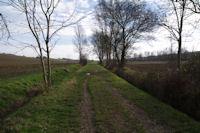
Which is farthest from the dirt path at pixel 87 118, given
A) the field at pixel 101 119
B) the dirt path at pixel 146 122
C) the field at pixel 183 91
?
the field at pixel 183 91

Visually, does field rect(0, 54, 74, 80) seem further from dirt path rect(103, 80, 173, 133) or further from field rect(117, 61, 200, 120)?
field rect(117, 61, 200, 120)

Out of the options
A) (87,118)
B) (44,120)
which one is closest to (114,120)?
(87,118)

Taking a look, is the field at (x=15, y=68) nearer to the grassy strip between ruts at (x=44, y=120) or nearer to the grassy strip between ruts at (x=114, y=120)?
the grassy strip between ruts at (x=44, y=120)

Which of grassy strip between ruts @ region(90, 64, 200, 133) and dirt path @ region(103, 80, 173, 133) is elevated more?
grassy strip between ruts @ region(90, 64, 200, 133)

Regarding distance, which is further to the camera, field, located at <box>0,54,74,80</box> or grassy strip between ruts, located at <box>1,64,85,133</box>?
field, located at <box>0,54,74,80</box>

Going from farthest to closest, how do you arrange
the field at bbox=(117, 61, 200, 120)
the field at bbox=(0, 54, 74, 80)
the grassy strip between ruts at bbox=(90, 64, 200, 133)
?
the field at bbox=(0, 54, 74, 80) < the field at bbox=(117, 61, 200, 120) < the grassy strip between ruts at bbox=(90, 64, 200, 133)

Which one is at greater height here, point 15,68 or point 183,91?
point 15,68

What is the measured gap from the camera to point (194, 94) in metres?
5.88

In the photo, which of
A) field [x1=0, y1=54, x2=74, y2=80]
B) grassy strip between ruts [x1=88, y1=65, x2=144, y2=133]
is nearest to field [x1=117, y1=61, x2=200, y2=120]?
grassy strip between ruts [x1=88, y1=65, x2=144, y2=133]

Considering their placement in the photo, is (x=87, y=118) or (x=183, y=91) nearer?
(x=87, y=118)

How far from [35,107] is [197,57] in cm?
987

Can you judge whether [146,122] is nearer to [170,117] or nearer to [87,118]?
[170,117]

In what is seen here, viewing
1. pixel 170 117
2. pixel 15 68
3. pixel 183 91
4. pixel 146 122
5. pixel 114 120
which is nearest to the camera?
pixel 146 122

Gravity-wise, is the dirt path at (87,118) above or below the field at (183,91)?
below
